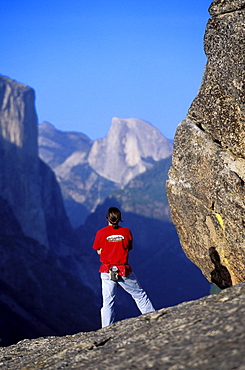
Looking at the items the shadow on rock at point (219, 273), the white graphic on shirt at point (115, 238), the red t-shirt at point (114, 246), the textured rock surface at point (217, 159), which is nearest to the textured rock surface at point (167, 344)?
the red t-shirt at point (114, 246)

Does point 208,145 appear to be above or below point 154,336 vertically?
above

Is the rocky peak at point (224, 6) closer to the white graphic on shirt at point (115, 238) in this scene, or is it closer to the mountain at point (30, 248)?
the white graphic on shirt at point (115, 238)

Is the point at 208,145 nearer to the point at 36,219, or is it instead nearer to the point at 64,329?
the point at 64,329

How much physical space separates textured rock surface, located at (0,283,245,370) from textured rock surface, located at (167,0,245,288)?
3.26 m

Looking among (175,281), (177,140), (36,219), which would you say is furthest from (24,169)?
(177,140)

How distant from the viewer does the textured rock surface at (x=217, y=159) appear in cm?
1101

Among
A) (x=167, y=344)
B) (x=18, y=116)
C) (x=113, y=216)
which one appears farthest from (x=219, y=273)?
(x=18, y=116)

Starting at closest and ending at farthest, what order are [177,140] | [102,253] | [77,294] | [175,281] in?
[102,253] → [177,140] → [77,294] → [175,281]

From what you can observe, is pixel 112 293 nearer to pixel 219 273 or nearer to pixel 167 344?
pixel 167 344

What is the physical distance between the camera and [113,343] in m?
7.43

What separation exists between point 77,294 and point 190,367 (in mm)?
110498

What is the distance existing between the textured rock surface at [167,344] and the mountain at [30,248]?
60438 millimetres

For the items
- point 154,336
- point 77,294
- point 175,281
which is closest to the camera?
point 154,336

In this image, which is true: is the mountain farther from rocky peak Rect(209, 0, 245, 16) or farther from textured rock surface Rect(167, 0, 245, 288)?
rocky peak Rect(209, 0, 245, 16)
